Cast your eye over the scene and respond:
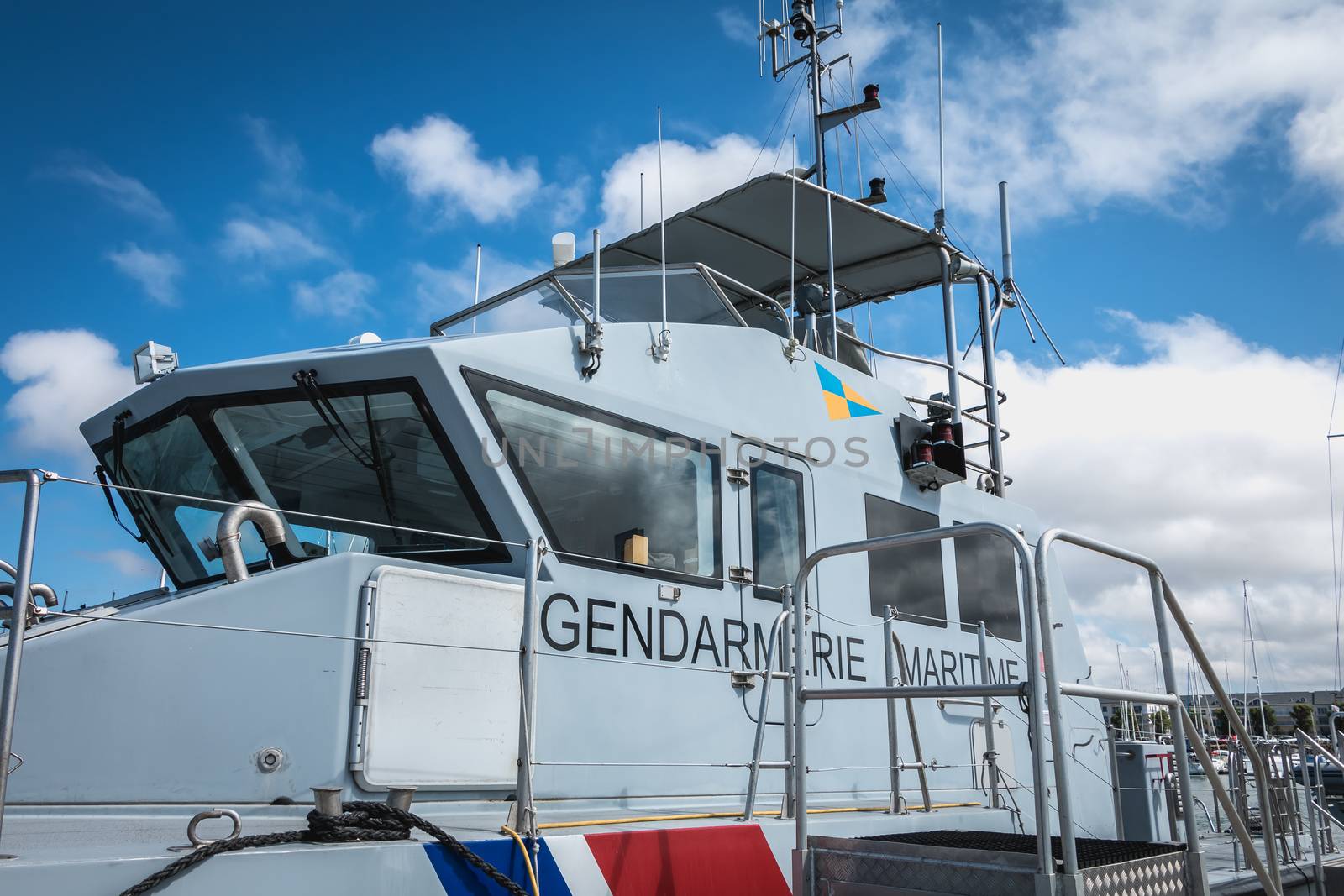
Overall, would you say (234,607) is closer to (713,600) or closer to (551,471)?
(551,471)

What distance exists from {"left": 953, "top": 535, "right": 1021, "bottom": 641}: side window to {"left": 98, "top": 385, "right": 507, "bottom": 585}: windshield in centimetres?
346

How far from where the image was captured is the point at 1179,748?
340cm

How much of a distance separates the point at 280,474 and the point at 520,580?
1.33 meters

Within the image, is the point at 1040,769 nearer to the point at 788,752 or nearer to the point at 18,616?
the point at 788,752

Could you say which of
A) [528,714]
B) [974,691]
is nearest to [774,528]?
[528,714]

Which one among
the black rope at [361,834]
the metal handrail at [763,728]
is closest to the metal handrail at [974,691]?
the metal handrail at [763,728]

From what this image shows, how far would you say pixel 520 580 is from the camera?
392cm

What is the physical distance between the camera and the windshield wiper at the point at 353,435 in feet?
13.5

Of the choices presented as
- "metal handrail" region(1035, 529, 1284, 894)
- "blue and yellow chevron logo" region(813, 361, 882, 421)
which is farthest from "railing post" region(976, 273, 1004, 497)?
"metal handrail" region(1035, 529, 1284, 894)

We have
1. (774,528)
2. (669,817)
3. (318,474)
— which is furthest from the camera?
(774,528)

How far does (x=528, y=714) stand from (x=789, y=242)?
507 centimetres

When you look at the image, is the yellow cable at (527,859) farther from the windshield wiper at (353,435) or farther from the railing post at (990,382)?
the railing post at (990,382)

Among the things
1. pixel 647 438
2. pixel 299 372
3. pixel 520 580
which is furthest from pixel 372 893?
pixel 647 438

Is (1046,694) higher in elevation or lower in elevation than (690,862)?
higher
